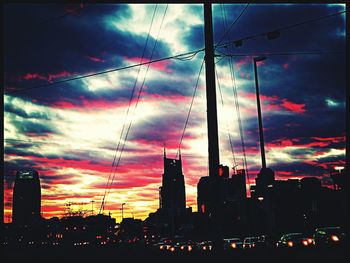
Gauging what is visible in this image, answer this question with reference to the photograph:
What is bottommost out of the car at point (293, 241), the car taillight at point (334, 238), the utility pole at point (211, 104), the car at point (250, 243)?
the car at point (250, 243)

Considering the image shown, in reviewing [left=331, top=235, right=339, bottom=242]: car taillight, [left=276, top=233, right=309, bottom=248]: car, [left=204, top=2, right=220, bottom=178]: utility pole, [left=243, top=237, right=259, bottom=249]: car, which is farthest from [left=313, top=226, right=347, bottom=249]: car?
[left=204, top=2, right=220, bottom=178]: utility pole

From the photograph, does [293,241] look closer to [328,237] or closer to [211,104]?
[328,237]

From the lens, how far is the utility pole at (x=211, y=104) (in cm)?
1191

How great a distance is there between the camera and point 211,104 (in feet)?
39.6

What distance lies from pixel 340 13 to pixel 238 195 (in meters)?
131

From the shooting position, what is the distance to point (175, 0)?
7523 mm

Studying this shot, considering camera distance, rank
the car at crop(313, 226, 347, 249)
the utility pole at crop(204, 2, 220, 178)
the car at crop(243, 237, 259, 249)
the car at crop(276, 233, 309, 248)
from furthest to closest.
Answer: the car at crop(243, 237, 259, 249)
the car at crop(276, 233, 309, 248)
the car at crop(313, 226, 347, 249)
the utility pole at crop(204, 2, 220, 178)

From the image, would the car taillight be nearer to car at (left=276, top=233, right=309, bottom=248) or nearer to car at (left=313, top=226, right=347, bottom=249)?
car at (left=313, top=226, right=347, bottom=249)

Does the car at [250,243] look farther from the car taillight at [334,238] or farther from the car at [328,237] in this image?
the car taillight at [334,238]

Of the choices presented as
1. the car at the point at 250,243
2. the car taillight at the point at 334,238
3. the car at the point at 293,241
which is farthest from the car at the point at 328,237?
the car at the point at 250,243

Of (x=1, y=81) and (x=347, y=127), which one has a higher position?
(x=1, y=81)

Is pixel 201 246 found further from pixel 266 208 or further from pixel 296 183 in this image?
pixel 296 183

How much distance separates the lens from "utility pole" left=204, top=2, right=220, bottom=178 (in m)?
11.9

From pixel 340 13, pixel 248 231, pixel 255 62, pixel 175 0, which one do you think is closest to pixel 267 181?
pixel 255 62
